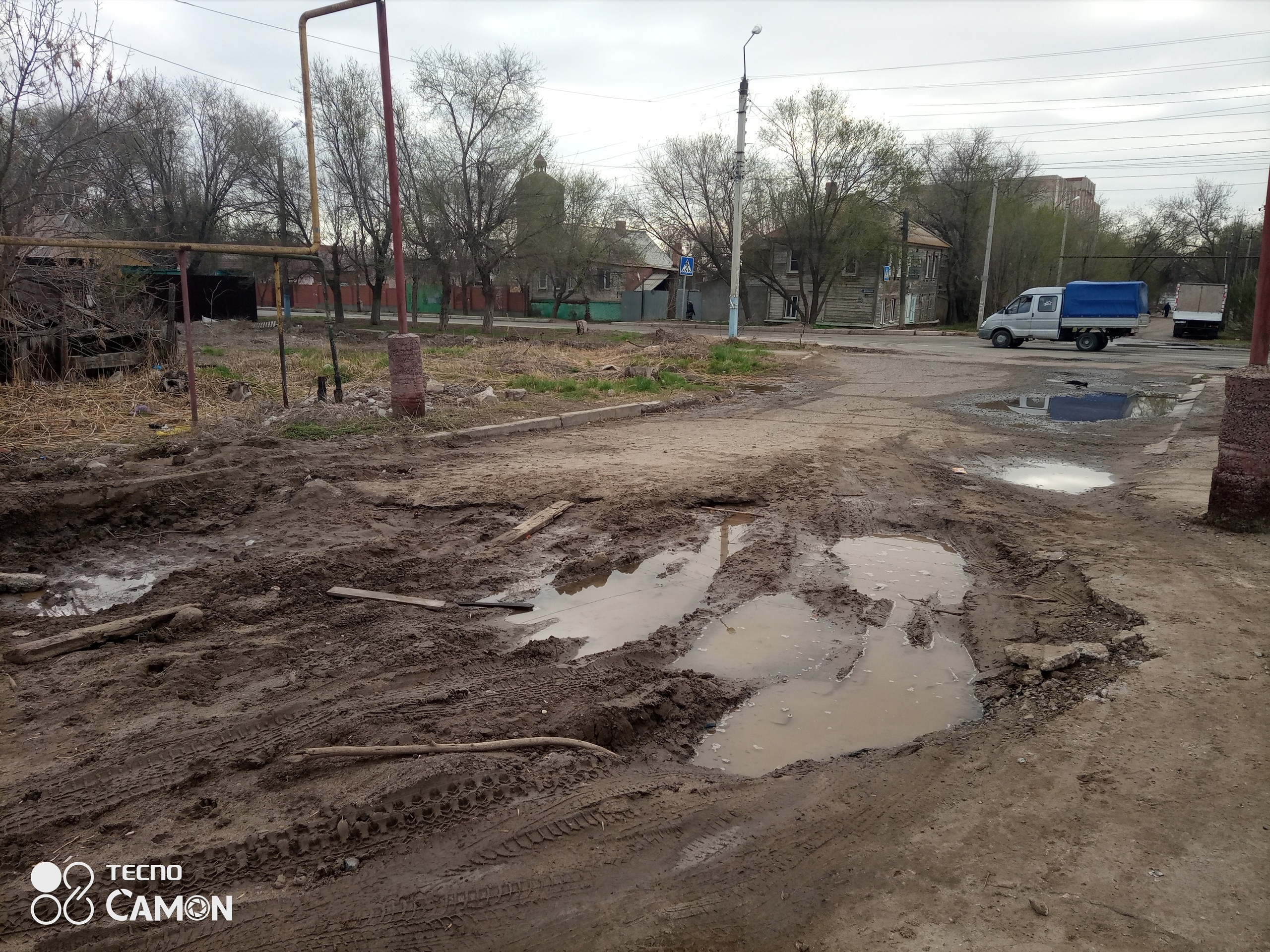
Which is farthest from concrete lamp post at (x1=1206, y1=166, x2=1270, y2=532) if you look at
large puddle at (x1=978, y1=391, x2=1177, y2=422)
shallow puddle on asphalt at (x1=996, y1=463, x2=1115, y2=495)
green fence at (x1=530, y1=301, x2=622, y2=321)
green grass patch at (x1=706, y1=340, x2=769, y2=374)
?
green fence at (x1=530, y1=301, x2=622, y2=321)

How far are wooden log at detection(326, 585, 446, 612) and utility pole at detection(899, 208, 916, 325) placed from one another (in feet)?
166

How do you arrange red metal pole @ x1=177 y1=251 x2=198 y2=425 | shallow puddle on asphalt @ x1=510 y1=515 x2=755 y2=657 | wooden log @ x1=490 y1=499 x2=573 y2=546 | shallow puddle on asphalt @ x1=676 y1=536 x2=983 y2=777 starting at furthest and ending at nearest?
red metal pole @ x1=177 y1=251 x2=198 y2=425 < wooden log @ x1=490 y1=499 x2=573 y2=546 < shallow puddle on asphalt @ x1=510 y1=515 x2=755 y2=657 < shallow puddle on asphalt @ x1=676 y1=536 x2=983 y2=777

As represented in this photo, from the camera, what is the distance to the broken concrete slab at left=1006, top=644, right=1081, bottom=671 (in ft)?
15.3

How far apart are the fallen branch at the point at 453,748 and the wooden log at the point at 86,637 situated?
198 cm

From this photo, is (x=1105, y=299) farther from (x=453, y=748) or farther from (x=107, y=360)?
(x=453, y=748)

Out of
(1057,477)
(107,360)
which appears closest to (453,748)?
(1057,477)

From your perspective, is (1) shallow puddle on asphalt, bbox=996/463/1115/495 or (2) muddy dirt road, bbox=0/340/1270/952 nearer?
(2) muddy dirt road, bbox=0/340/1270/952

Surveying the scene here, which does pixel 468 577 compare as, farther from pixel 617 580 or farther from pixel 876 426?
pixel 876 426

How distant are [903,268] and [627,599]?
5250 centimetres

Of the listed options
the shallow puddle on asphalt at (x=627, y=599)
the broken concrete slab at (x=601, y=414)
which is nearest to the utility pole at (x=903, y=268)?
the broken concrete slab at (x=601, y=414)

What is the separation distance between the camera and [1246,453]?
6.78 m

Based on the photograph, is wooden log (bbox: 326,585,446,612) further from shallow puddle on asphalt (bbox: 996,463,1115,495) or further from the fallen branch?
shallow puddle on asphalt (bbox: 996,463,1115,495)

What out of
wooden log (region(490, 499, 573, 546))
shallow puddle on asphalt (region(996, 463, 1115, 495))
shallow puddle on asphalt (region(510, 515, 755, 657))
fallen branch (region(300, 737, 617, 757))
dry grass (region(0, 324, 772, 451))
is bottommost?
shallow puddle on asphalt (region(510, 515, 755, 657))

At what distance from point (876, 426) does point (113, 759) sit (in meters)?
11.5
